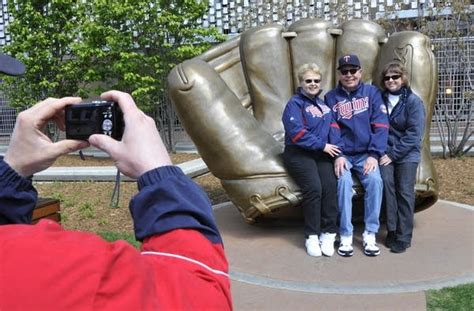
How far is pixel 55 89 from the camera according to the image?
11.5 meters

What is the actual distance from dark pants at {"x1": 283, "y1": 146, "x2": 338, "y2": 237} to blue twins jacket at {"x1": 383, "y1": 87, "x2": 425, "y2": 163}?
58 cm

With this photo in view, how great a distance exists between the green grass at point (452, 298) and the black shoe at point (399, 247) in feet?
2.62

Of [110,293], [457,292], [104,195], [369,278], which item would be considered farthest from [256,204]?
[110,293]

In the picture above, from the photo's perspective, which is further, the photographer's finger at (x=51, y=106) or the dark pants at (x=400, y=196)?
the dark pants at (x=400, y=196)

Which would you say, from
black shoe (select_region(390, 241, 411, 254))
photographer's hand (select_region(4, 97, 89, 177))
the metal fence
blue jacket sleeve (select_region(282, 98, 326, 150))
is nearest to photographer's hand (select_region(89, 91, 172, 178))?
photographer's hand (select_region(4, 97, 89, 177))

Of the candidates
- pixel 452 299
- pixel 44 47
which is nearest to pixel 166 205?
pixel 452 299

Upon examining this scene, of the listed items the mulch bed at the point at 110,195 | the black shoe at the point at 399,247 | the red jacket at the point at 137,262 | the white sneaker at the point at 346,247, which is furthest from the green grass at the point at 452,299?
the mulch bed at the point at 110,195

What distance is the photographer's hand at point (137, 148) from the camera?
111 cm

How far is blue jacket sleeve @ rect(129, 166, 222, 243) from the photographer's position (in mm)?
1066

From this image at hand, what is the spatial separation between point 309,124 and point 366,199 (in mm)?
834

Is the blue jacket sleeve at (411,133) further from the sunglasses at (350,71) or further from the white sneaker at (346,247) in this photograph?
the white sneaker at (346,247)

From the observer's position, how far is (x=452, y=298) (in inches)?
145

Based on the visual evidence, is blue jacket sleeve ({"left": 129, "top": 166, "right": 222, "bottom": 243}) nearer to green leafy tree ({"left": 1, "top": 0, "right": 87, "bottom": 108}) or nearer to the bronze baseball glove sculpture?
the bronze baseball glove sculpture

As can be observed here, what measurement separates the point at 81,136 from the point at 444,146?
8.50 metres
